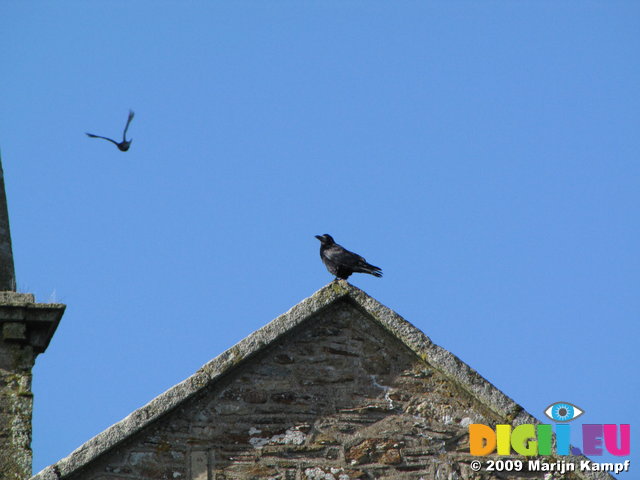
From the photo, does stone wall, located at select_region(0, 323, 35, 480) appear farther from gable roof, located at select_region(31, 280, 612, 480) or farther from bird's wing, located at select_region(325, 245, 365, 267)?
bird's wing, located at select_region(325, 245, 365, 267)

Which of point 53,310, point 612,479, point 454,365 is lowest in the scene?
point 612,479

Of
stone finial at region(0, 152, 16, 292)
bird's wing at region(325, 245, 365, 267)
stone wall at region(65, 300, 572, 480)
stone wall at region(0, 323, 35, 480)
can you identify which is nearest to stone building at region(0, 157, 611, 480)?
stone wall at region(65, 300, 572, 480)

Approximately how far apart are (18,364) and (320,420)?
3.88 meters

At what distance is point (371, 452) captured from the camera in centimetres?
1145

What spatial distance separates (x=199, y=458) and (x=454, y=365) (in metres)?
2.23

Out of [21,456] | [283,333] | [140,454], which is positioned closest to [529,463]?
[283,333]

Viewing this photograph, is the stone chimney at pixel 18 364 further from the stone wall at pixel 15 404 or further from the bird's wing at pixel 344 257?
the bird's wing at pixel 344 257

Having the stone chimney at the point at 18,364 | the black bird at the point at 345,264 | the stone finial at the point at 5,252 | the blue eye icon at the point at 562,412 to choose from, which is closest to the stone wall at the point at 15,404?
the stone chimney at the point at 18,364

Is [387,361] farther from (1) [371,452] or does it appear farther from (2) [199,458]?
(2) [199,458]

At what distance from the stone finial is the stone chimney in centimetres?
10

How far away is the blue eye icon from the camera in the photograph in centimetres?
1173

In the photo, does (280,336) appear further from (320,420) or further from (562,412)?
(562,412)

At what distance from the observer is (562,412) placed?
11781 millimetres

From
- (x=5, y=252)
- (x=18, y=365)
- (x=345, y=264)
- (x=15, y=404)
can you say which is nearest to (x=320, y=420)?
(x=345, y=264)
